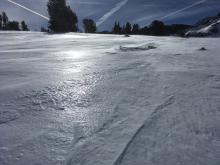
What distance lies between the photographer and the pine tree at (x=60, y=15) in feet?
66.4

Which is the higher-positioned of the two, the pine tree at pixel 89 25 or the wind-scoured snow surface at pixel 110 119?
the pine tree at pixel 89 25

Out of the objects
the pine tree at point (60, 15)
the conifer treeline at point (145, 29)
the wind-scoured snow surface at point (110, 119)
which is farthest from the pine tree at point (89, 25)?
the wind-scoured snow surface at point (110, 119)

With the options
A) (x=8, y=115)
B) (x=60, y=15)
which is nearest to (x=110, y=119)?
(x=8, y=115)

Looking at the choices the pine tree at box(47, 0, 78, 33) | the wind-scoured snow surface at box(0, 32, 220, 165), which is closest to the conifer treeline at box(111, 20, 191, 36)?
the pine tree at box(47, 0, 78, 33)

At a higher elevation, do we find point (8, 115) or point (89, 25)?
point (89, 25)

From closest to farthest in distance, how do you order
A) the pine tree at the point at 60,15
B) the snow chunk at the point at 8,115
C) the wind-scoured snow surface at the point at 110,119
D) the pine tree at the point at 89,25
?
the wind-scoured snow surface at the point at 110,119 < the snow chunk at the point at 8,115 < the pine tree at the point at 60,15 < the pine tree at the point at 89,25

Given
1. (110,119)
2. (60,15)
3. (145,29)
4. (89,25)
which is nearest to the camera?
(110,119)

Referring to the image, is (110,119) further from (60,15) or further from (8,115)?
(60,15)

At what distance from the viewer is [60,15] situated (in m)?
20.4

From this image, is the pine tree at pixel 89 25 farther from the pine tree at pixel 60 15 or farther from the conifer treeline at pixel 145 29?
the pine tree at pixel 60 15

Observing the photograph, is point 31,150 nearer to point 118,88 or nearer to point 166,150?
point 166,150

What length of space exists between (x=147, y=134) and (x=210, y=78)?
1190mm

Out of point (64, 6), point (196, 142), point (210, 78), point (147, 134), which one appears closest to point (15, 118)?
point (147, 134)

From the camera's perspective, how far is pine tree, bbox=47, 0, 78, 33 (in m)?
20.2
